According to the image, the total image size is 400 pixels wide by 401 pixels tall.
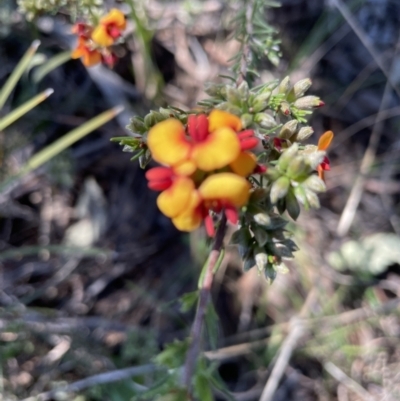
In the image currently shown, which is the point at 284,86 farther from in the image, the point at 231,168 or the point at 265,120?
the point at 231,168

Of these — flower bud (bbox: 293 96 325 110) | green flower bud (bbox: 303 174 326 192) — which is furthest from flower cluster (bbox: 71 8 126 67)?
green flower bud (bbox: 303 174 326 192)

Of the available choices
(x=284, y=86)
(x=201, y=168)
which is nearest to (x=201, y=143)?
(x=201, y=168)

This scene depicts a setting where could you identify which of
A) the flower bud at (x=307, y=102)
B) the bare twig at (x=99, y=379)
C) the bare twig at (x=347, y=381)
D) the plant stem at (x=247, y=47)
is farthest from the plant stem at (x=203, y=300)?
the bare twig at (x=347, y=381)

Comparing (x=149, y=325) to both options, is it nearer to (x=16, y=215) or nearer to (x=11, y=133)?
(x=16, y=215)

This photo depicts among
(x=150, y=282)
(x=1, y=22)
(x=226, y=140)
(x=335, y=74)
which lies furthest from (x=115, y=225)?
(x=226, y=140)

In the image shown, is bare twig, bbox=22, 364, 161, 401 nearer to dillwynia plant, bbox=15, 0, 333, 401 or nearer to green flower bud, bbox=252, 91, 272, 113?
dillwynia plant, bbox=15, 0, 333, 401
